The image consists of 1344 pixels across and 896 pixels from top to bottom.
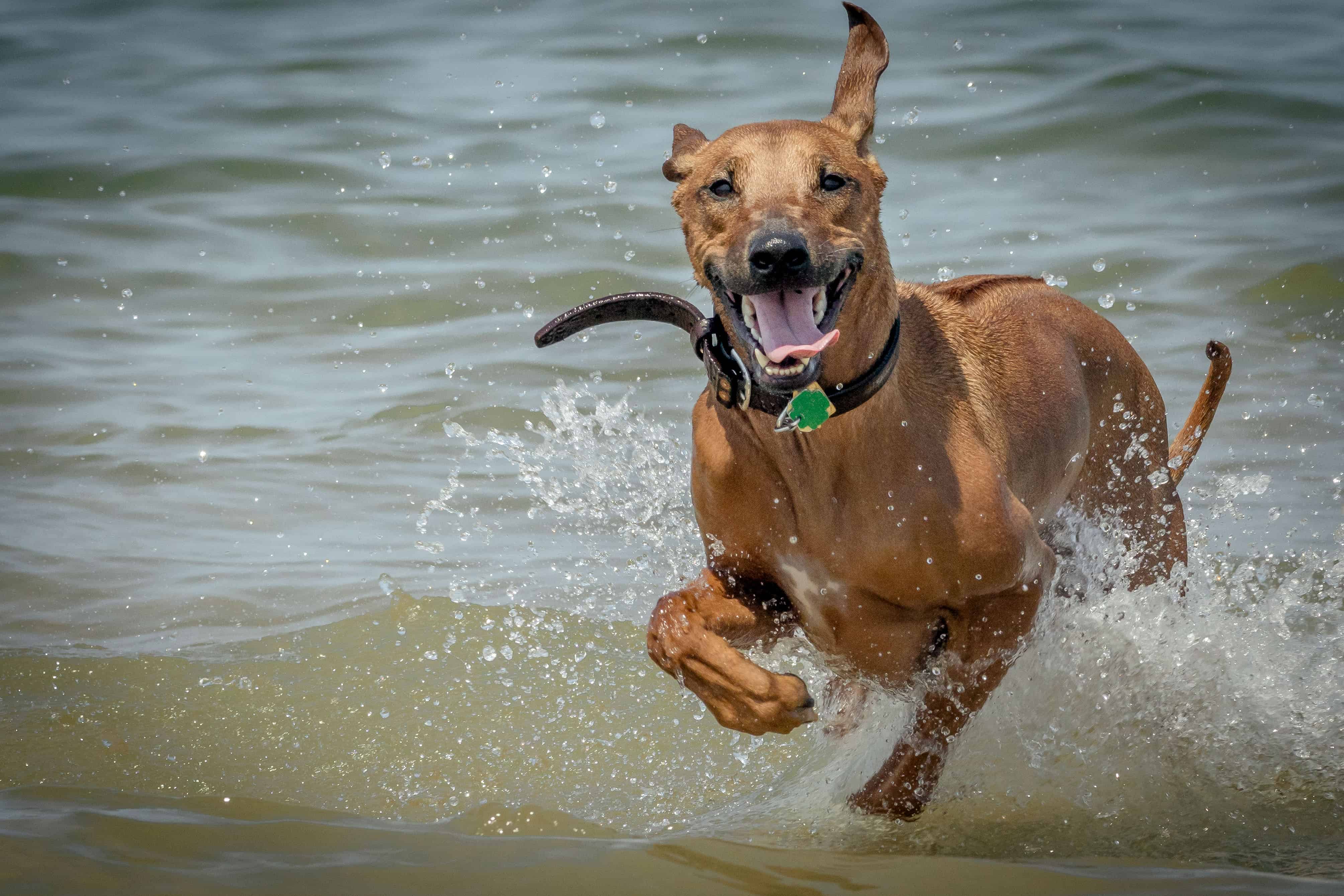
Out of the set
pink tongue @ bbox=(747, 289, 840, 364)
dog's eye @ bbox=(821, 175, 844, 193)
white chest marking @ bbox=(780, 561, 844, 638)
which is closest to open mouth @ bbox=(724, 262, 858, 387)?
pink tongue @ bbox=(747, 289, 840, 364)

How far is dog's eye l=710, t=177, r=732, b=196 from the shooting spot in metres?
2.83

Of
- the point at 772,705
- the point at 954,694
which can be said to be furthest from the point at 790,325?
the point at 954,694

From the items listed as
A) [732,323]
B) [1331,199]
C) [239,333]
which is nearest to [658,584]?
[732,323]

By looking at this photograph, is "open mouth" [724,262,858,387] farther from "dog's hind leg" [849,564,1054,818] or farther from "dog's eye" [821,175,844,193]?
"dog's hind leg" [849,564,1054,818]

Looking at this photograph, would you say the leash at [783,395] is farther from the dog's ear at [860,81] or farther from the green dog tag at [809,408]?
the dog's ear at [860,81]

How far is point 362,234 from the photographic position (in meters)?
8.91

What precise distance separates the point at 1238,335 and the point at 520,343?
3643 mm

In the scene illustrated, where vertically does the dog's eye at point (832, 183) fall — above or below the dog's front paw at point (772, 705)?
above

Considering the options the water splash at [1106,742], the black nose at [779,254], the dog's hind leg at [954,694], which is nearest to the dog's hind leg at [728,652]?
the water splash at [1106,742]

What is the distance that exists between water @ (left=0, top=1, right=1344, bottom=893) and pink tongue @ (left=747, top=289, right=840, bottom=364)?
102 cm

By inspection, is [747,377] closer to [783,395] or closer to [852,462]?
[783,395]

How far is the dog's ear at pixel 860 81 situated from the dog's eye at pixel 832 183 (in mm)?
249

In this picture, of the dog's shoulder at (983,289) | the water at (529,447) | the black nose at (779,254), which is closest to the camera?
the black nose at (779,254)

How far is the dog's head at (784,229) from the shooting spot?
2635mm
